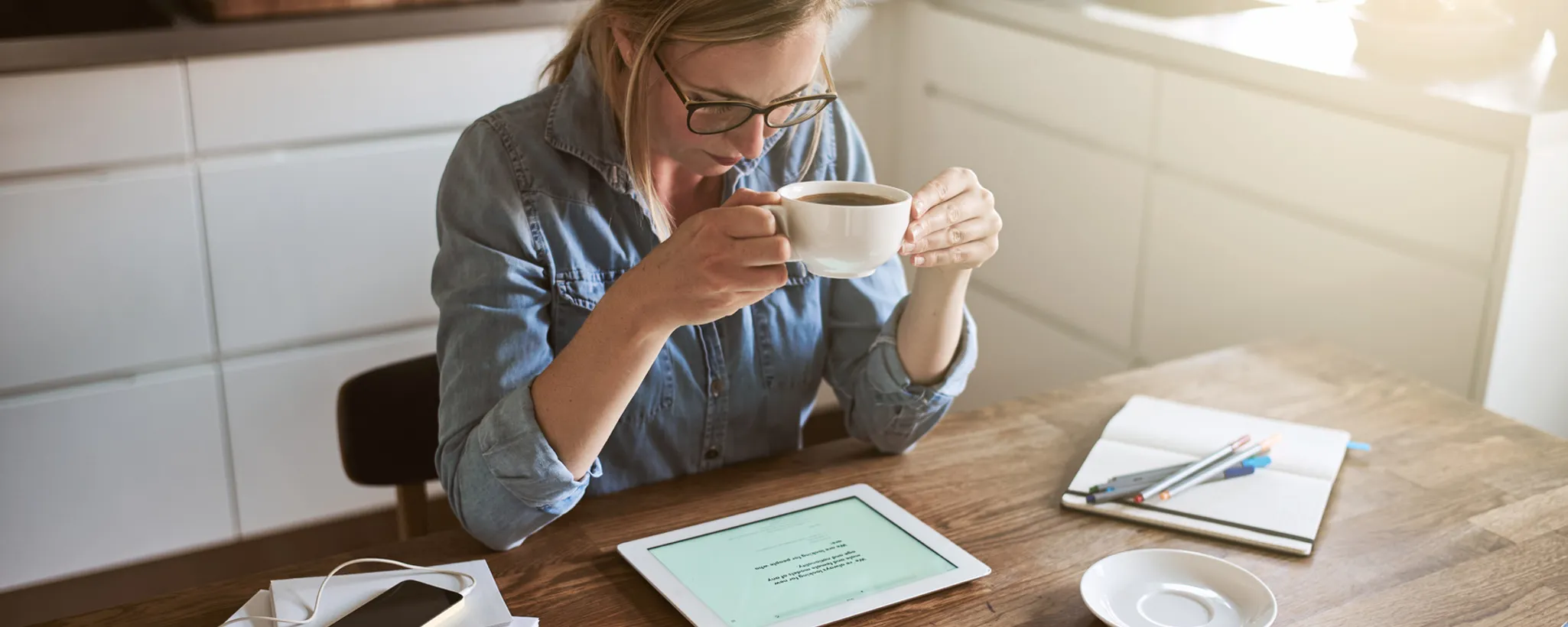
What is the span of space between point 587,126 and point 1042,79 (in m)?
1.36

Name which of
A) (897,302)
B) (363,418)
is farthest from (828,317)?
(363,418)

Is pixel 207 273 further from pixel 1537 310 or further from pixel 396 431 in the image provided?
pixel 1537 310

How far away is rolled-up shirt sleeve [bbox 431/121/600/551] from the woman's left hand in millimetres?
352

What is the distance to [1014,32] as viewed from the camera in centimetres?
253

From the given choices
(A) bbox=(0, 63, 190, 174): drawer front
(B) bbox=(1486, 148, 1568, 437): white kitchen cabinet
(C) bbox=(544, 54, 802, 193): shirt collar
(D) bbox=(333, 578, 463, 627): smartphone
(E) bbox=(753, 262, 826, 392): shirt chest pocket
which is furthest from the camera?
(A) bbox=(0, 63, 190, 174): drawer front

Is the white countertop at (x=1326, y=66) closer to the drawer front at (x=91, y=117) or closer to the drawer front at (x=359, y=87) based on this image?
the drawer front at (x=359, y=87)

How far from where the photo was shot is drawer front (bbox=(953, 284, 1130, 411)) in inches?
99.3

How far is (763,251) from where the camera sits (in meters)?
1.04

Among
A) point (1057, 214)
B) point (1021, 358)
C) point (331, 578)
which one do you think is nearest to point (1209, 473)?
point (331, 578)

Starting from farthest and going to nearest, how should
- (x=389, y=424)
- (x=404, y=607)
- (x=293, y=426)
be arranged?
Result: 1. (x=293, y=426)
2. (x=389, y=424)
3. (x=404, y=607)

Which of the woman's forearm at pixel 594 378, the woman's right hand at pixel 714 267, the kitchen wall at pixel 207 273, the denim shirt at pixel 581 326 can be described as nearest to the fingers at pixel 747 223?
the woman's right hand at pixel 714 267

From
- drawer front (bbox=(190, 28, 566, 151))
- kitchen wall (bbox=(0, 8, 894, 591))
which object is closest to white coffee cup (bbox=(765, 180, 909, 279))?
kitchen wall (bbox=(0, 8, 894, 591))

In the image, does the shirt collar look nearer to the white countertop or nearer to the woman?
the woman

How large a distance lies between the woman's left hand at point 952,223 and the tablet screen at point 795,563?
9.4 inches
